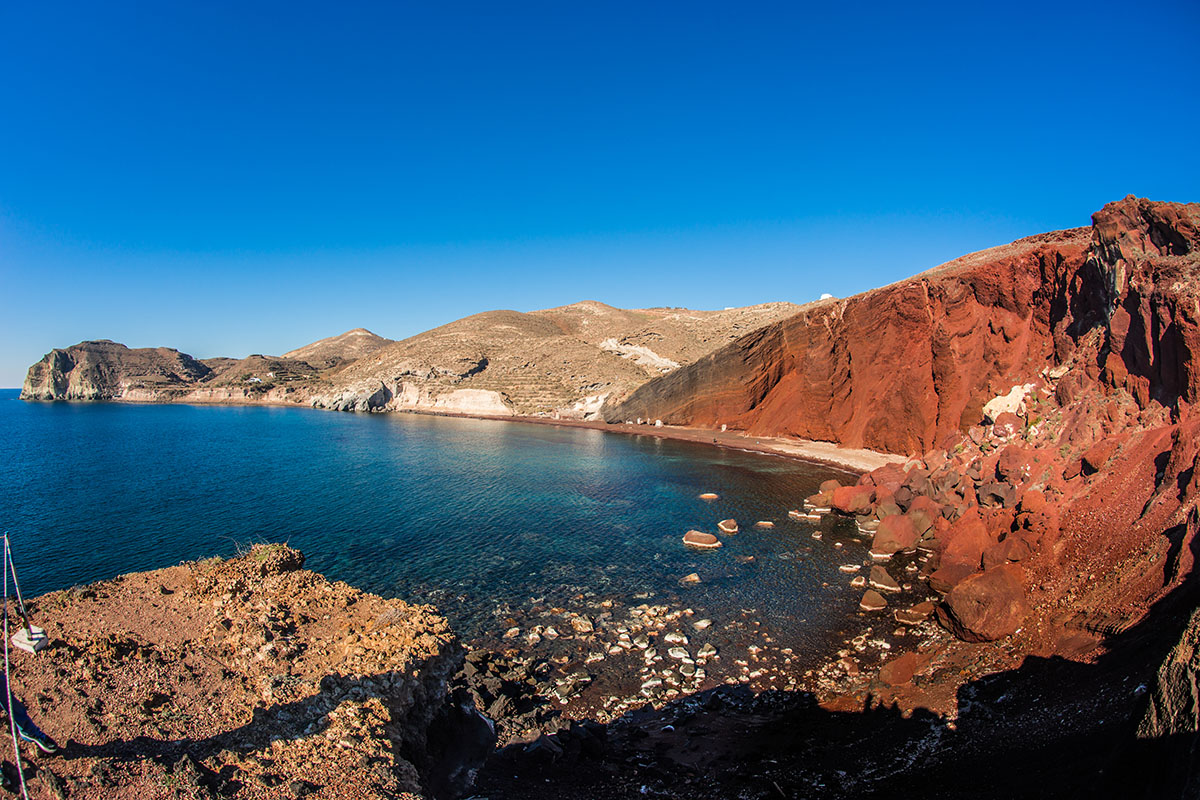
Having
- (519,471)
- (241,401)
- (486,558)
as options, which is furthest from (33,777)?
(241,401)

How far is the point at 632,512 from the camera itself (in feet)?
96.6

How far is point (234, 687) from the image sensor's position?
6.84 m

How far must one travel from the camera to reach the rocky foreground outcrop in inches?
213

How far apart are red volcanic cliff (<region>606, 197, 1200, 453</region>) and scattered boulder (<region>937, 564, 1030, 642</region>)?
7951 millimetres

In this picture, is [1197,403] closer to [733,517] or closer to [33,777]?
[733,517]

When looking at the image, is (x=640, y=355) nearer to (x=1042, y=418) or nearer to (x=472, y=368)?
(x=472, y=368)

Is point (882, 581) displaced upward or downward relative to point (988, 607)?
downward

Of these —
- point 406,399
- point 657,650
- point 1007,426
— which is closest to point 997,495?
point 1007,426

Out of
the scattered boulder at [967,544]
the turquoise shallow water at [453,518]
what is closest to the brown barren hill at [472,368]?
the turquoise shallow water at [453,518]

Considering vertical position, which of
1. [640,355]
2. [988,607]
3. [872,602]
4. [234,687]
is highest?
[640,355]

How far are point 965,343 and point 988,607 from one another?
2720cm

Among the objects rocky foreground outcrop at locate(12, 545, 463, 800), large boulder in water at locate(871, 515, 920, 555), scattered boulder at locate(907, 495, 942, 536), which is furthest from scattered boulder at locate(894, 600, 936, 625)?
rocky foreground outcrop at locate(12, 545, 463, 800)

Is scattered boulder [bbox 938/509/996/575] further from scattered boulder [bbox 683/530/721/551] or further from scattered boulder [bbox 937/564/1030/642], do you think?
scattered boulder [bbox 683/530/721/551]

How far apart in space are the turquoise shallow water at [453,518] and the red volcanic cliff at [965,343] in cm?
819
